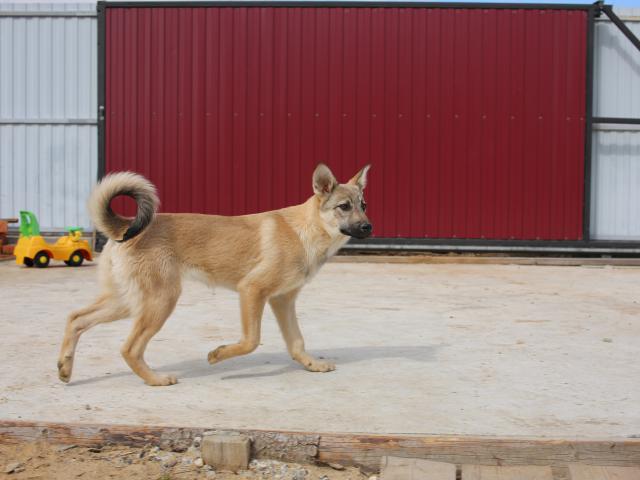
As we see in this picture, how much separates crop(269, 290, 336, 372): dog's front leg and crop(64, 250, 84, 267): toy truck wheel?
7464 mm

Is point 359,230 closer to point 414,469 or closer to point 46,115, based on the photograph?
point 414,469

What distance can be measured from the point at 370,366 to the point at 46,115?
11.6 m

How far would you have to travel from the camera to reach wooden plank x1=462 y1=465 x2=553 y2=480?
3.46 meters

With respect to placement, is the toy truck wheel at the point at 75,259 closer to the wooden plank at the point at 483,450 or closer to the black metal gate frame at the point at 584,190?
the black metal gate frame at the point at 584,190

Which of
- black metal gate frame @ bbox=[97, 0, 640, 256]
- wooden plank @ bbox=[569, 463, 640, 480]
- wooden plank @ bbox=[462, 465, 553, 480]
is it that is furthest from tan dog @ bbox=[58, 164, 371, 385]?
black metal gate frame @ bbox=[97, 0, 640, 256]

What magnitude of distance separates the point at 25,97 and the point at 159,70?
2.87 metres

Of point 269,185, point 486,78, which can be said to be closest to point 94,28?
point 269,185

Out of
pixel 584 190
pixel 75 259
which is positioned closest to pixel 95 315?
pixel 75 259

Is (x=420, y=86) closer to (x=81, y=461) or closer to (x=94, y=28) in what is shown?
(x=94, y=28)

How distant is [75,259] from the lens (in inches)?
476

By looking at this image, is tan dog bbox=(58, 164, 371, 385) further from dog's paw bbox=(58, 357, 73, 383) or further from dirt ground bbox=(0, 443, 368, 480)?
dirt ground bbox=(0, 443, 368, 480)

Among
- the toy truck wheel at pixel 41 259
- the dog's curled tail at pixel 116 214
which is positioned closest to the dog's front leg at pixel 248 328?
the dog's curled tail at pixel 116 214

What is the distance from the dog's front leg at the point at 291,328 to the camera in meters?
5.33

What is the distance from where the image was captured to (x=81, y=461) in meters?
3.69
